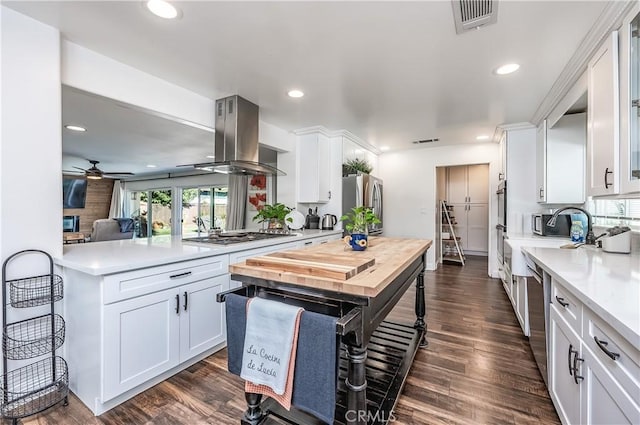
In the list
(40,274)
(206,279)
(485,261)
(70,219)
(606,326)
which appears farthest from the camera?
(70,219)

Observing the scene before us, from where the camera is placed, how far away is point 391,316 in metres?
3.08

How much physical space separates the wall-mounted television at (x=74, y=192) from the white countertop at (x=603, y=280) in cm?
938

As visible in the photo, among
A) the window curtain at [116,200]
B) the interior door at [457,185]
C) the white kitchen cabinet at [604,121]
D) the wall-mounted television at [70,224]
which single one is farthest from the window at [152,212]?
the white kitchen cabinet at [604,121]

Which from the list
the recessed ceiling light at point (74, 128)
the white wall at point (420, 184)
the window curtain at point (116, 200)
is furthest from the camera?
the window curtain at point (116, 200)

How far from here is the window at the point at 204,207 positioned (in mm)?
7877

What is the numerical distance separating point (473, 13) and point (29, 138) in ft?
9.33

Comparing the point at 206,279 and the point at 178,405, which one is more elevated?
the point at 206,279

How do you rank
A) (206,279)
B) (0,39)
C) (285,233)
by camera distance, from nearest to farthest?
(0,39)
(206,279)
(285,233)

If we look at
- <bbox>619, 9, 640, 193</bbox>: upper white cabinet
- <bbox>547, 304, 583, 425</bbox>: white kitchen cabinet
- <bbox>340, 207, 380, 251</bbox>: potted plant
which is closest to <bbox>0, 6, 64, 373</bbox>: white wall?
<bbox>340, 207, 380, 251</bbox>: potted plant

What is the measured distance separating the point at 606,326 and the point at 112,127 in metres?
5.21

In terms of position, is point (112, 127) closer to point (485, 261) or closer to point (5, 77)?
point (5, 77)

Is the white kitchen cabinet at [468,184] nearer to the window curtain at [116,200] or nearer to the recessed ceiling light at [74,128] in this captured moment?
the recessed ceiling light at [74,128]

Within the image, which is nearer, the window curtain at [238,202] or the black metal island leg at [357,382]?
the black metal island leg at [357,382]


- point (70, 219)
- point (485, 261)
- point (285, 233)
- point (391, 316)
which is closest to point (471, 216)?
point (485, 261)
